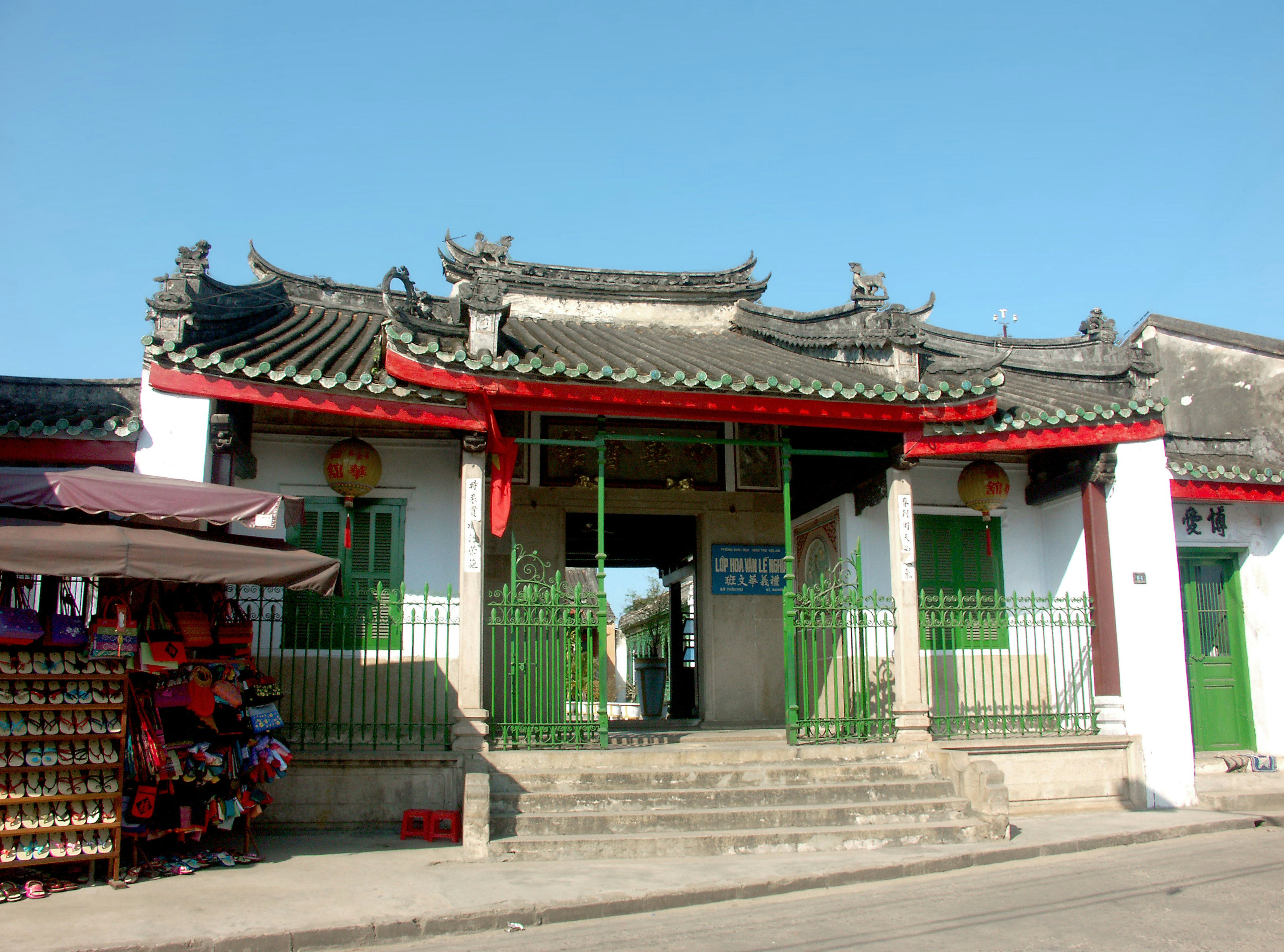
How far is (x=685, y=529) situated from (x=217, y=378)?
6.70m

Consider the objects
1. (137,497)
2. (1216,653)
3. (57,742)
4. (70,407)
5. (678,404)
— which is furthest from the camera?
(1216,653)

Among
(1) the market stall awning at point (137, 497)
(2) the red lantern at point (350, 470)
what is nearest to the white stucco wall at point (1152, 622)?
(2) the red lantern at point (350, 470)

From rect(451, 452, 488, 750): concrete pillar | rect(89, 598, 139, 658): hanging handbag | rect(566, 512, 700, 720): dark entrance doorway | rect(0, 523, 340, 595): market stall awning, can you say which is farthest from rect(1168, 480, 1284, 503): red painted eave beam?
rect(89, 598, 139, 658): hanging handbag

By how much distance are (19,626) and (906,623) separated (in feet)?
22.0

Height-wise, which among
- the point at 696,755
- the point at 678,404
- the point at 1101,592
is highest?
the point at 678,404

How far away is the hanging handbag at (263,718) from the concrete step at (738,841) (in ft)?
5.64

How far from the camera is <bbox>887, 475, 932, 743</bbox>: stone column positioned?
8.74 m

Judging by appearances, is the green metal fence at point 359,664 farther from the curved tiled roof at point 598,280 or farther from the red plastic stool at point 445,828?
the curved tiled roof at point 598,280

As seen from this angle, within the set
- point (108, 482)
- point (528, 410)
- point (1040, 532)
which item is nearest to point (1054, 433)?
point (1040, 532)

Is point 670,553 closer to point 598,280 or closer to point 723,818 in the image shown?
point 598,280

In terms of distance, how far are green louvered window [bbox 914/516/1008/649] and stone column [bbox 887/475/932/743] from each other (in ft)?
3.14

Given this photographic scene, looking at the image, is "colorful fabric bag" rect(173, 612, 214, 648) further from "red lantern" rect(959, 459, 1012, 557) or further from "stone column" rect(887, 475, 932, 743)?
"red lantern" rect(959, 459, 1012, 557)

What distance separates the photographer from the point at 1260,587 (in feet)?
37.4

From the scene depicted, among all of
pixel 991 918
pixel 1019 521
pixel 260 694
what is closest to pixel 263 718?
pixel 260 694
